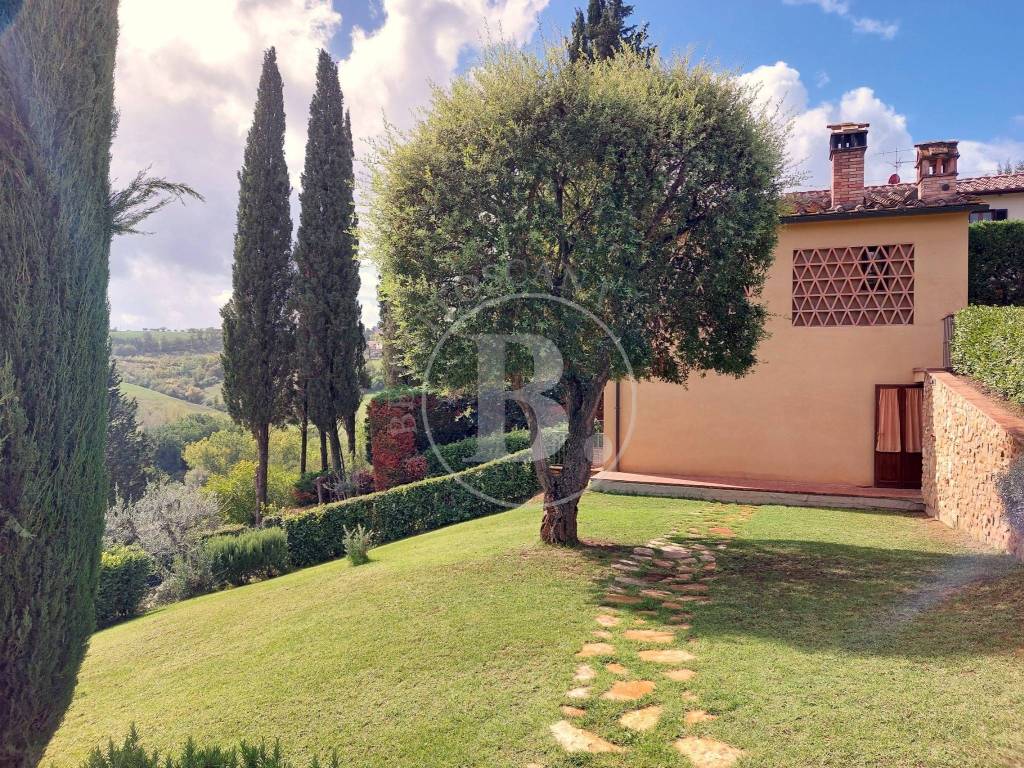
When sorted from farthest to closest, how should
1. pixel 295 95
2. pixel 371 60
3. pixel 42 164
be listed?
pixel 295 95
pixel 371 60
pixel 42 164

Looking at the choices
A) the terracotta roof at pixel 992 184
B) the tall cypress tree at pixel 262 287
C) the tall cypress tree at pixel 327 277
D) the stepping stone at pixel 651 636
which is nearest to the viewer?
the stepping stone at pixel 651 636

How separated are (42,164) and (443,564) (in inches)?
218

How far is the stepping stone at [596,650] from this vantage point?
15.3 feet

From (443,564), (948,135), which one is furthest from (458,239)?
(948,135)

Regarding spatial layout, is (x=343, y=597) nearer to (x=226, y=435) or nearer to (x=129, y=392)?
(x=226, y=435)

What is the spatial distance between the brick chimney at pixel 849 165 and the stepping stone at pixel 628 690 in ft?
36.7

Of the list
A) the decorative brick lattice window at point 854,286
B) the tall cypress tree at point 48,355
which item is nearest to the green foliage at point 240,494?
the decorative brick lattice window at point 854,286

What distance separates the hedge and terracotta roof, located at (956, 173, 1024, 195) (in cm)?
1755

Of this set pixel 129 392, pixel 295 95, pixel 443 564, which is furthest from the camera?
pixel 129 392

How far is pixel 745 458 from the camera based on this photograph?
41.5 ft

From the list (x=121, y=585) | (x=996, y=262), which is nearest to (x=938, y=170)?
(x=996, y=262)

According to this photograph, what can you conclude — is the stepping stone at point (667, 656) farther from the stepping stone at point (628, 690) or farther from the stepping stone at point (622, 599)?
the stepping stone at point (622, 599)

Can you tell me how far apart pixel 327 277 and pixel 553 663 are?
1723cm

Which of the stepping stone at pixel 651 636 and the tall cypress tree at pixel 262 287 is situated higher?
the tall cypress tree at pixel 262 287
